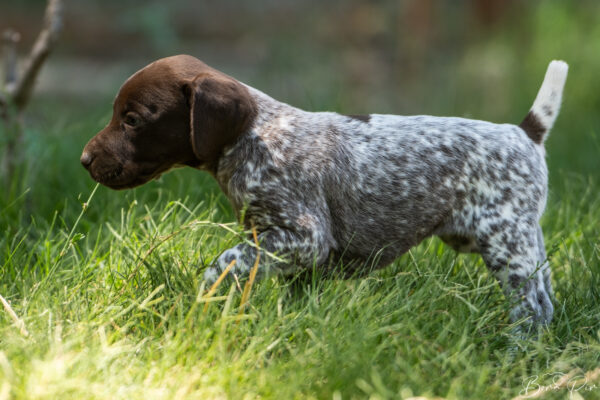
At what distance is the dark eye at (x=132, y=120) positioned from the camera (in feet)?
10.4

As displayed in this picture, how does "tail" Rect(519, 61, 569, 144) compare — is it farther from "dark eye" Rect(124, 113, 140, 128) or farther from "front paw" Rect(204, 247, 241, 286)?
"dark eye" Rect(124, 113, 140, 128)

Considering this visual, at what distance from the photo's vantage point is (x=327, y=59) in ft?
38.4

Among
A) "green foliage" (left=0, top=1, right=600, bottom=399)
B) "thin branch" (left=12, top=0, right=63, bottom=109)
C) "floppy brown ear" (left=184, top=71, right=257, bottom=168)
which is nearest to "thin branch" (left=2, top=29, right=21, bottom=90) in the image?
"thin branch" (left=12, top=0, right=63, bottom=109)

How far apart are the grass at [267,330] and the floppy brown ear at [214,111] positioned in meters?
0.35

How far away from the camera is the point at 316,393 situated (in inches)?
102

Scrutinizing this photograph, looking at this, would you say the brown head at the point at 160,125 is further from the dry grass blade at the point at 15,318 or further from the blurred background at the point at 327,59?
the blurred background at the point at 327,59

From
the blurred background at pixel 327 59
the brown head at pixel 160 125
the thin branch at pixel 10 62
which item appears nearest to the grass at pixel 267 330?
the brown head at pixel 160 125

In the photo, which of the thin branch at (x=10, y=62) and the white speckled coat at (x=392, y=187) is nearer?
the white speckled coat at (x=392, y=187)

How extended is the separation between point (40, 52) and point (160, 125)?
191cm

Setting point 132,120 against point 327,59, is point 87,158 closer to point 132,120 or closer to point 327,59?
point 132,120

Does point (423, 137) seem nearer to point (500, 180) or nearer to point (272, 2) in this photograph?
point (500, 180)

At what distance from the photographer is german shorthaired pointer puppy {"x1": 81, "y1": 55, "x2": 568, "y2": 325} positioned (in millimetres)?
3176

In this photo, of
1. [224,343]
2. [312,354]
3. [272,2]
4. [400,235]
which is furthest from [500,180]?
[272,2]
